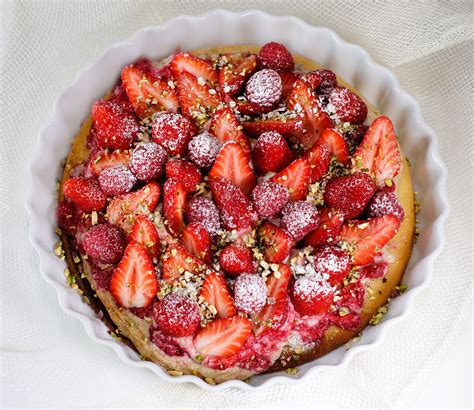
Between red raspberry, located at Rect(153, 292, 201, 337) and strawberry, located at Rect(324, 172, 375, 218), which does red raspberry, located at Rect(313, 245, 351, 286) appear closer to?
strawberry, located at Rect(324, 172, 375, 218)

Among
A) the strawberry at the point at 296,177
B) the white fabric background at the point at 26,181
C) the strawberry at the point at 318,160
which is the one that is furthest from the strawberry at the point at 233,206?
the white fabric background at the point at 26,181

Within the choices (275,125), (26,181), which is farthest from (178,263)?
(26,181)

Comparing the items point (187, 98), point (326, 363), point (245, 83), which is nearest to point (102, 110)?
point (187, 98)

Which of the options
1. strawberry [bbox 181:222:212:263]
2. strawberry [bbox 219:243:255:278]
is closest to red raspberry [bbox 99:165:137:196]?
strawberry [bbox 181:222:212:263]

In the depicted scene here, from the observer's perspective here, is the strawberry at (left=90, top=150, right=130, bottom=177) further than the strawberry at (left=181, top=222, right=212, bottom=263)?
Yes

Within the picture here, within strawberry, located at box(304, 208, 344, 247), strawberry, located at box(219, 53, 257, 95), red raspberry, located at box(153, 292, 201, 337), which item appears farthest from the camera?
strawberry, located at box(219, 53, 257, 95)

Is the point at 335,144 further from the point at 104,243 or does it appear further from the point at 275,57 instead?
the point at 104,243

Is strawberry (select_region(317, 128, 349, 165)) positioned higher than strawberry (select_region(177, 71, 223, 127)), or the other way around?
strawberry (select_region(177, 71, 223, 127))
